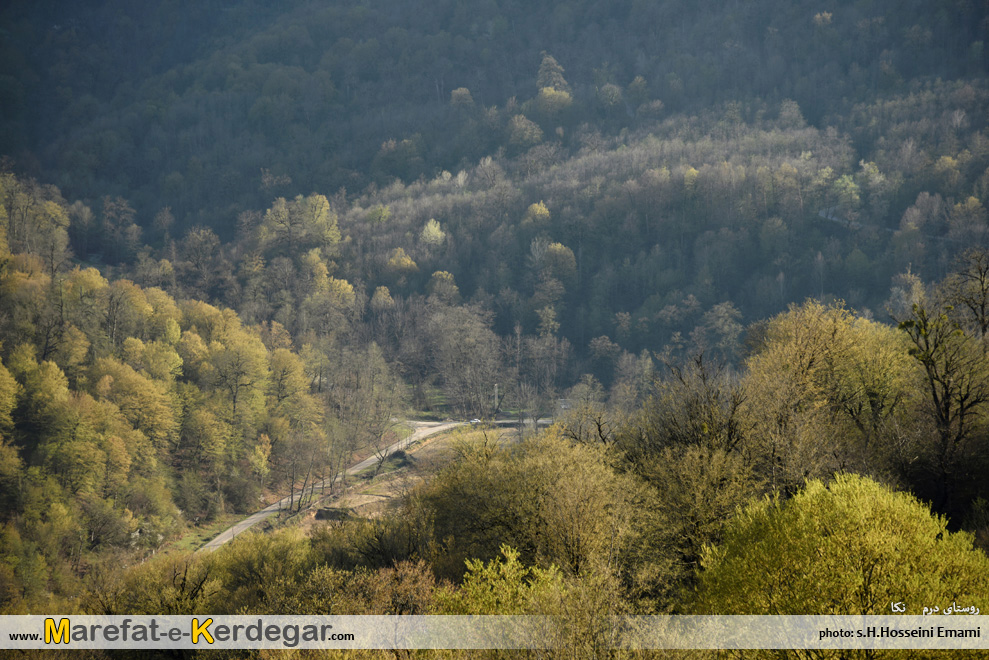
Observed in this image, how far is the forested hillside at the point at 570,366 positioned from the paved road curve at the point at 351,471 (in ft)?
9.39

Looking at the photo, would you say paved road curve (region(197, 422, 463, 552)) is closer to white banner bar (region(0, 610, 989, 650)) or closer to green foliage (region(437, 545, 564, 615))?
white banner bar (region(0, 610, 989, 650))

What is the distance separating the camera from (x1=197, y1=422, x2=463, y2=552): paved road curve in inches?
2899

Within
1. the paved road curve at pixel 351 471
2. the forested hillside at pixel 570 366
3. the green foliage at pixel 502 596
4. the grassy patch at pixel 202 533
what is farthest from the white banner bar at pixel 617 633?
the paved road curve at pixel 351 471

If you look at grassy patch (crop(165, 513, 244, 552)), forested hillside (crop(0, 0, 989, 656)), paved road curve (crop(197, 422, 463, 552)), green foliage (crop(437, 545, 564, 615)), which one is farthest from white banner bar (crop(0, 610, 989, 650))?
paved road curve (crop(197, 422, 463, 552))

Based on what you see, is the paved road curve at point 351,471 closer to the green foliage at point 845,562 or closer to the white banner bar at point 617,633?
the white banner bar at point 617,633

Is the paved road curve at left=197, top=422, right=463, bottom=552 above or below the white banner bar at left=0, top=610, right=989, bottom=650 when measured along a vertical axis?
below

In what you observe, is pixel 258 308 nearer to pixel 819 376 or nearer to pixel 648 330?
pixel 648 330

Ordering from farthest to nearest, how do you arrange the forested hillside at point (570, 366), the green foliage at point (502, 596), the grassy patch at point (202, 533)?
the grassy patch at point (202, 533) < the forested hillside at point (570, 366) < the green foliage at point (502, 596)

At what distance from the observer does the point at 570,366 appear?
13012 cm

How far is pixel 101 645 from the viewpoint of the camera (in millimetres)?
38188

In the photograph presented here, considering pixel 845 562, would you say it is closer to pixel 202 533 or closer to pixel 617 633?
pixel 617 633

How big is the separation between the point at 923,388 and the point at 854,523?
19.1m

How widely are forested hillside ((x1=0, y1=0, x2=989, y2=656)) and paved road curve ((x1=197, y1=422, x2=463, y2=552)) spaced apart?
9.39ft

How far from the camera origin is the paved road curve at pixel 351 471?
7362 centimetres
